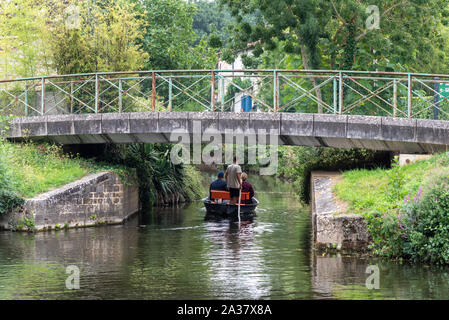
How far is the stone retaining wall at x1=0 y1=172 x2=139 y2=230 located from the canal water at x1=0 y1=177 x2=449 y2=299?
571 millimetres

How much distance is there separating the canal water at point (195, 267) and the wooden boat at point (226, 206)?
207 centimetres

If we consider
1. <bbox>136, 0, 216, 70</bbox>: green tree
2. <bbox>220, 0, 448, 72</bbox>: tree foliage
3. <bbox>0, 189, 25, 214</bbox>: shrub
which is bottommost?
<bbox>0, 189, 25, 214</bbox>: shrub

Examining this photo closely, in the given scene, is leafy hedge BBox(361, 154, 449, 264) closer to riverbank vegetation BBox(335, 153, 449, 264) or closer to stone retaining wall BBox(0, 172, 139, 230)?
riverbank vegetation BBox(335, 153, 449, 264)

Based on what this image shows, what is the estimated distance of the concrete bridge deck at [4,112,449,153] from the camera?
744 inches

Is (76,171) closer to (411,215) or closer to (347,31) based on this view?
(347,31)

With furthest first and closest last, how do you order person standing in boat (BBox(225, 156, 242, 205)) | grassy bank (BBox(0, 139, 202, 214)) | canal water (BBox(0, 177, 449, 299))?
person standing in boat (BBox(225, 156, 242, 205)) < grassy bank (BBox(0, 139, 202, 214)) < canal water (BBox(0, 177, 449, 299))

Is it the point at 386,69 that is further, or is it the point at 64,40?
the point at 386,69

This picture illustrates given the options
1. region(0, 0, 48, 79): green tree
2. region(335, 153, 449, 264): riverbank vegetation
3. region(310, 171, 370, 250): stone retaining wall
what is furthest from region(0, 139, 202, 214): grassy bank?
region(335, 153, 449, 264): riverbank vegetation

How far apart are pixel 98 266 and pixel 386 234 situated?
534 cm

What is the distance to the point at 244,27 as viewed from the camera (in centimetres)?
2759

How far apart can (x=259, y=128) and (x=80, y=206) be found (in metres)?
5.30

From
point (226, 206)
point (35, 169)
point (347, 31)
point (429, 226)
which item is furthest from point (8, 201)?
point (347, 31)

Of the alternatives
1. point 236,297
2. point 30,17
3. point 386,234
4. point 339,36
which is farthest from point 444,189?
point 30,17
